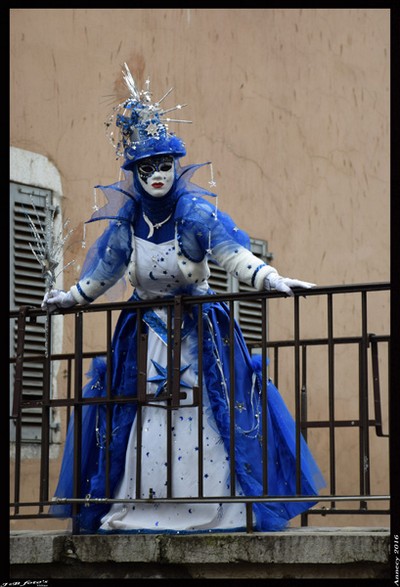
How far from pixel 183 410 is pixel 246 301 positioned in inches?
154

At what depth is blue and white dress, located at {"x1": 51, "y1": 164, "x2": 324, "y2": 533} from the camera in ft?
23.9

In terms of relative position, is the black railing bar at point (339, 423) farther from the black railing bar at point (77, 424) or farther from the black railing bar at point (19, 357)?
the black railing bar at point (19, 357)

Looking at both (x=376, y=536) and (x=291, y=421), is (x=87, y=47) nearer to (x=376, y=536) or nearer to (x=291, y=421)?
Answer: (x=291, y=421)

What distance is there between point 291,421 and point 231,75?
4.24 meters

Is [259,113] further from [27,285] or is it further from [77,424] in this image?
[77,424]

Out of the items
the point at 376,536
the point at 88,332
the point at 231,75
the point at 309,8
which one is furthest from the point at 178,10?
the point at 376,536

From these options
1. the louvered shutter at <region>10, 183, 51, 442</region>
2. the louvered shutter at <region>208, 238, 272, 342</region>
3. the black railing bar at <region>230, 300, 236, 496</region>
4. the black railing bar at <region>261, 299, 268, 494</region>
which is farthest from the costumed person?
the louvered shutter at <region>208, 238, 272, 342</region>

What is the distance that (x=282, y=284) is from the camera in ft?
22.8

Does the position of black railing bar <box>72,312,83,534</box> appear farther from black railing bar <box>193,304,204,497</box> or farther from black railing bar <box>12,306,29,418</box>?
black railing bar <box>193,304,204,497</box>

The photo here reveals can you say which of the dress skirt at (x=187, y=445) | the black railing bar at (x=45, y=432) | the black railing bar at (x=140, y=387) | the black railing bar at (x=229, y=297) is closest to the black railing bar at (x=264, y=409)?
the black railing bar at (x=229, y=297)

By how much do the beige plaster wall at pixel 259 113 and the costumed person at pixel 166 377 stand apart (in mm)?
2063

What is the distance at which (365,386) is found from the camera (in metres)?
6.95

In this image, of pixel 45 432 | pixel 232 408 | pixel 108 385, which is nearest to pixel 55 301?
pixel 108 385

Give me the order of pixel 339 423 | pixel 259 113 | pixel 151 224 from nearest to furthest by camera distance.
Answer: pixel 151 224 < pixel 339 423 < pixel 259 113
